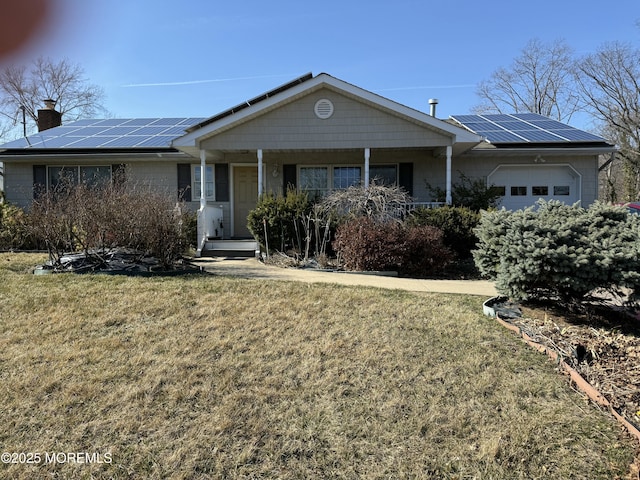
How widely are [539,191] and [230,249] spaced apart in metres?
9.73

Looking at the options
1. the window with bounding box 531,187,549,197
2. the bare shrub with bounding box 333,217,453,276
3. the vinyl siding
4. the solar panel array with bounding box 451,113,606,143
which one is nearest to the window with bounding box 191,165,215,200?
the vinyl siding

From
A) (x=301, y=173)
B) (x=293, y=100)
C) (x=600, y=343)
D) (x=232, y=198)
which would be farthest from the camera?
(x=301, y=173)

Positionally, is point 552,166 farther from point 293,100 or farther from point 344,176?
point 293,100

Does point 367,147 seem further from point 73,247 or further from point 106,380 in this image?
point 106,380

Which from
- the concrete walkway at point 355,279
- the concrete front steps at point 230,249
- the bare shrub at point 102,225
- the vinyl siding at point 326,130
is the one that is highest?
the vinyl siding at point 326,130

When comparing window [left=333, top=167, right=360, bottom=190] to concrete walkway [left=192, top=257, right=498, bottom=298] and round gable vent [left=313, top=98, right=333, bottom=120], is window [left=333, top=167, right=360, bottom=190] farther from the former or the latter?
concrete walkway [left=192, top=257, right=498, bottom=298]

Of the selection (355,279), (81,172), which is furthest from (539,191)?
(81,172)

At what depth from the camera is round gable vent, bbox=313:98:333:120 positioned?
38.3 feet

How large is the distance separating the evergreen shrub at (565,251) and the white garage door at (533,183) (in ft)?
27.3

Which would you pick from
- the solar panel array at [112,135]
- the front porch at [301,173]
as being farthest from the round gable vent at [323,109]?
the solar panel array at [112,135]

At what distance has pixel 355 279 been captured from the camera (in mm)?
7945

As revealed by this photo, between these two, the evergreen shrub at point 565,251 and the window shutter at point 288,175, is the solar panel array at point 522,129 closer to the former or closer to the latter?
the window shutter at point 288,175

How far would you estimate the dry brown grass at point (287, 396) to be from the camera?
271 centimetres

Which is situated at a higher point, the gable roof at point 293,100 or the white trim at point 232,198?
the gable roof at point 293,100
